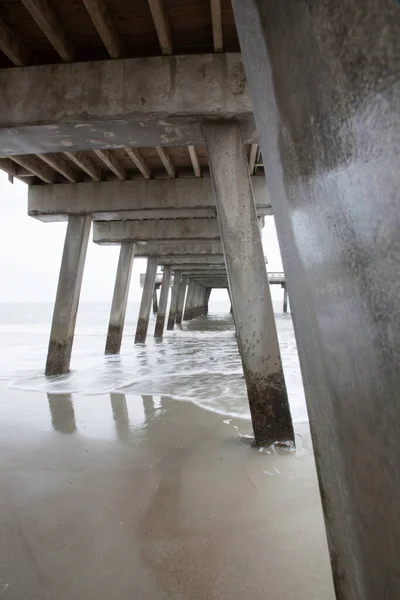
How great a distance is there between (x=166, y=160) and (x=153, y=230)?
422 centimetres

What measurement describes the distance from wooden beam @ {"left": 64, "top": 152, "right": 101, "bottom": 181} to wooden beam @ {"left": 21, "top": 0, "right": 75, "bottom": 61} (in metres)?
2.19

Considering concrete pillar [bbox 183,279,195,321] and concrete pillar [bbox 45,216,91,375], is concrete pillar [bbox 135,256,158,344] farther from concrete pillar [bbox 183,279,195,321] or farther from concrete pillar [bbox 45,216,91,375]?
concrete pillar [bbox 183,279,195,321]

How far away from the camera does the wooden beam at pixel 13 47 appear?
3732mm

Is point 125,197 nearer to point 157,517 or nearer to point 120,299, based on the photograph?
point 120,299

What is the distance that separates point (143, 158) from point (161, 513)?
19.0 ft

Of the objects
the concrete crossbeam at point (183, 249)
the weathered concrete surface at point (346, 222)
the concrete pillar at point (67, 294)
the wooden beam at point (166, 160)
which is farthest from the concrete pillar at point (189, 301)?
the weathered concrete surface at point (346, 222)


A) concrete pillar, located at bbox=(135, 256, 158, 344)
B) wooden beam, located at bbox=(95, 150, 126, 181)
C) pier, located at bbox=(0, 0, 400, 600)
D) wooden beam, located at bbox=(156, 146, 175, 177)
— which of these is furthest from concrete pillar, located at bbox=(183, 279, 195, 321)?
wooden beam, located at bbox=(156, 146, 175, 177)

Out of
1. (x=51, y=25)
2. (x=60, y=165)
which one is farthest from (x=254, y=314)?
(x=60, y=165)

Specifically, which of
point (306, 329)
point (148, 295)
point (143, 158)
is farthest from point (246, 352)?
point (148, 295)

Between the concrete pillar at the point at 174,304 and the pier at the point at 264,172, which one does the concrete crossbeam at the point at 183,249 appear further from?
the concrete pillar at the point at 174,304

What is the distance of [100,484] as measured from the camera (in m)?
2.77

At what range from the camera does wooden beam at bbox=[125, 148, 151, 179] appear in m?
5.93

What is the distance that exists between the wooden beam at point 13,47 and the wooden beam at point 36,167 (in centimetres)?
217

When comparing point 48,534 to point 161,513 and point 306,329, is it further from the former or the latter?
point 306,329
